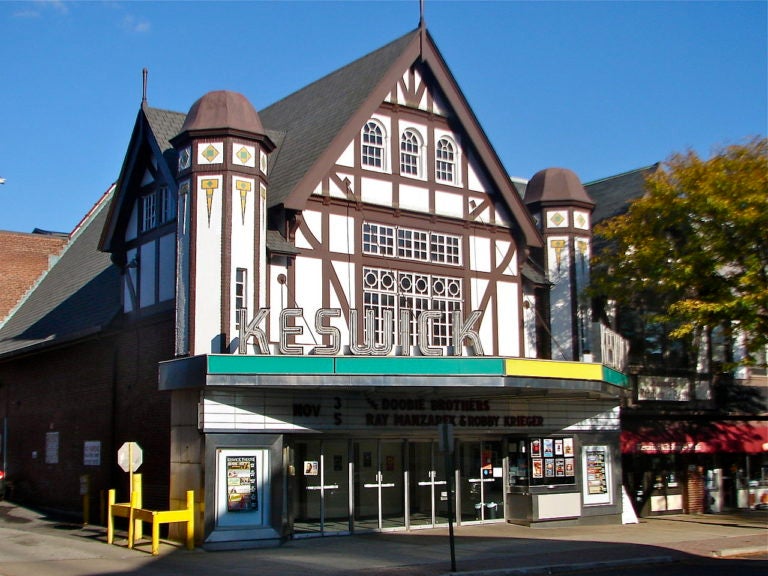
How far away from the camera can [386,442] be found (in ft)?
83.5

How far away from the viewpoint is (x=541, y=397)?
27.4 metres

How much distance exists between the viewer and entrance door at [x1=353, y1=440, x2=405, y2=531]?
2491 cm

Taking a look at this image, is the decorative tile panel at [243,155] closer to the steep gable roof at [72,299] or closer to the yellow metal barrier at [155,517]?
the steep gable roof at [72,299]

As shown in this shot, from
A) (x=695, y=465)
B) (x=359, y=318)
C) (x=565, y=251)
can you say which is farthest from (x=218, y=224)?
(x=695, y=465)

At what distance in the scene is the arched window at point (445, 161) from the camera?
28094mm

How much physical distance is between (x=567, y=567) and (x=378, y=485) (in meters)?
6.89

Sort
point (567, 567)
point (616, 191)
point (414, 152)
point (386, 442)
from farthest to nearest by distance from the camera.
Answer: point (616, 191), point (414, 152), point (386, 442), point (567, 567)

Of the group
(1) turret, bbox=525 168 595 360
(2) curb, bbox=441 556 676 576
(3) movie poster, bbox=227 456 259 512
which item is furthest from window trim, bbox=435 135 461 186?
(2) curb, bbox=441 556 676 576

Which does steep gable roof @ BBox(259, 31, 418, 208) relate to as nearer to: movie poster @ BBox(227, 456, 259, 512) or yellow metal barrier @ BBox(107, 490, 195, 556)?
movie poster @ BBox(227, 456, 259, 512)

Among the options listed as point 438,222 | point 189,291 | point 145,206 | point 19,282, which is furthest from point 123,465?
point 19,282

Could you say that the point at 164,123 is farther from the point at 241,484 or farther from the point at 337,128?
the point at 241,484

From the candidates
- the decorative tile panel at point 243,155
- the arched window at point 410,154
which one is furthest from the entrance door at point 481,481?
the decorative tile panel at point 243,155

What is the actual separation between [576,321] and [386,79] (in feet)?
31.4

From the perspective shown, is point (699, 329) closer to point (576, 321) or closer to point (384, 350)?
point (576, 321)
